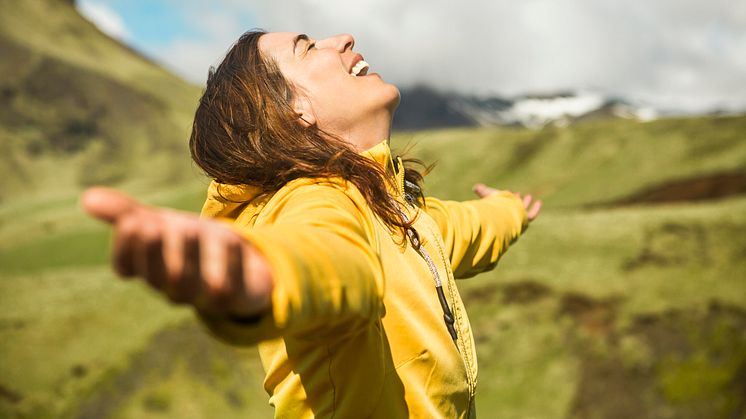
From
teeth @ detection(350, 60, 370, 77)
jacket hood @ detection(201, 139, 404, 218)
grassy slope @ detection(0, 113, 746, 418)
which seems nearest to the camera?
jacket hood @ detection(201, 139, 404, 218)

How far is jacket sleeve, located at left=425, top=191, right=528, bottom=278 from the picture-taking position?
425cm

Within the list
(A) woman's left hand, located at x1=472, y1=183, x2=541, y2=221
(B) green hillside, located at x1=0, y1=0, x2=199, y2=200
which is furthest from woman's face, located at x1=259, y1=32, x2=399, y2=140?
(B) green hillside, located at x1=0, y1=0, x2=199, y2=200

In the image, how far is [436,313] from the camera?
2.77 meters

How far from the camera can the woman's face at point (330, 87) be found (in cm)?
316

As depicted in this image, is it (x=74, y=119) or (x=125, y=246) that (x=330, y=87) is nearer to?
(x=125, y=246)

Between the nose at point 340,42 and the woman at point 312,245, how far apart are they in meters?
0.01

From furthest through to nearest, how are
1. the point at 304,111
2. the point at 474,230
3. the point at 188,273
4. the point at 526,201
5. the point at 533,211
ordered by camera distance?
1. the point at 526,201
2. the point at 533,211
3. the point at 474,230
4. the point at 304,111
5. the point at 188,273

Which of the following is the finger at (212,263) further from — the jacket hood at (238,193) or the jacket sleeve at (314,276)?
the jacket hood at (238,193)

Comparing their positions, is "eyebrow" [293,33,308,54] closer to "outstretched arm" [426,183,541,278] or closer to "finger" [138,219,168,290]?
"outstretched arm" [426,183,541,278]

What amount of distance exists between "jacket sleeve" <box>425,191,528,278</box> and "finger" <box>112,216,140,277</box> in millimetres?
2844

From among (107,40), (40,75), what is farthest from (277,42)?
(107,40)

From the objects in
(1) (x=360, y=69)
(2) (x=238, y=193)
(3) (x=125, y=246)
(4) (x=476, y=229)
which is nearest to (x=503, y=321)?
(4) (x=476, y=229)

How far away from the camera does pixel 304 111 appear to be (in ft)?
10.3

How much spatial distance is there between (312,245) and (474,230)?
294 centimetres
